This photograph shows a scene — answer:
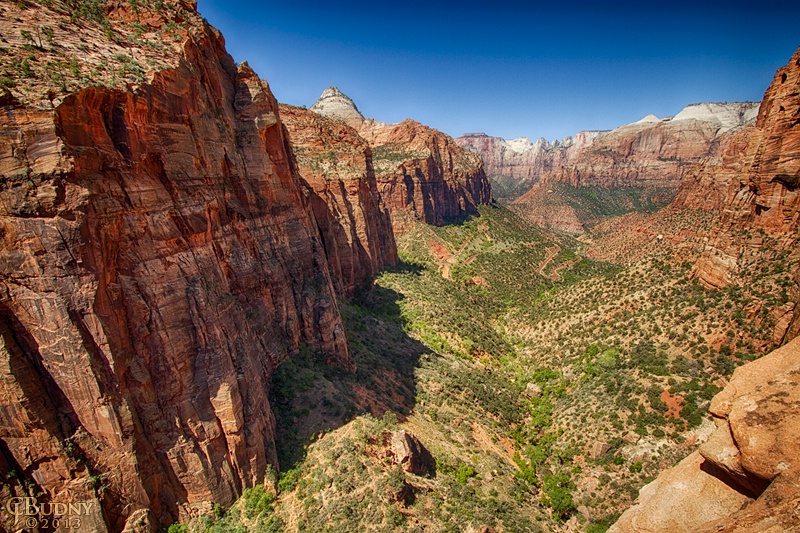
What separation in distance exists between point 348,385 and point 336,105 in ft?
451

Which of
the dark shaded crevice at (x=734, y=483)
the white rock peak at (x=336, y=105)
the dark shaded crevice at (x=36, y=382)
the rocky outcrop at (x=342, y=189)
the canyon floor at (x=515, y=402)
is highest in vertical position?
the white rock peak at (x=336, y=105)

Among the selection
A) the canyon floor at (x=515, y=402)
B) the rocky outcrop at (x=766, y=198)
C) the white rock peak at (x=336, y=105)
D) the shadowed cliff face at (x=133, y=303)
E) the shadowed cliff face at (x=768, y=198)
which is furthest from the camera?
the white rock peak at (x=336, y=105)

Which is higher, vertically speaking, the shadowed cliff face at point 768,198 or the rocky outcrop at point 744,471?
the shadowed cliff face at point 768,198

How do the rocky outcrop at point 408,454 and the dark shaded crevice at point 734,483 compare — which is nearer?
the dark shaded crevice at point 734,483

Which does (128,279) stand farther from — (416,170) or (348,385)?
(416,170)

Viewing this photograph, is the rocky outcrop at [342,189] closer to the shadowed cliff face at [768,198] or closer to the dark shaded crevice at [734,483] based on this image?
the dark shaded crevice at [734,483]

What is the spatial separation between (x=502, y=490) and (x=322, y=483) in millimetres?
15675

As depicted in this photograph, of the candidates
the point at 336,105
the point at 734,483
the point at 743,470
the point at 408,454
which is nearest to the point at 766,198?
the point at 734,483

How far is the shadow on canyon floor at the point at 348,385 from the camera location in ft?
91.3

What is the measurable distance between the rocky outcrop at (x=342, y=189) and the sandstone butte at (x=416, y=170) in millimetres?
23080

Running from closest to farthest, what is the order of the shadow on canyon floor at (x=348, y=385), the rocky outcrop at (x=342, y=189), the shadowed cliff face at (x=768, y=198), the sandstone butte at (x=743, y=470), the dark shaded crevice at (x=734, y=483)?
the sandstone butte at (x=743, y=470) → the dark shaded crevice at (x=734, y=483) → the shadow on canyon floor at (x=348, y=385) → the shadowed cliff face at (x=768, y=198) → the rocky outcrop at (x=342, y=189)

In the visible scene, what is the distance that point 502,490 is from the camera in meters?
30.5

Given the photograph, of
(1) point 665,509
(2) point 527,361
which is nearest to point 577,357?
(2) point 527,361

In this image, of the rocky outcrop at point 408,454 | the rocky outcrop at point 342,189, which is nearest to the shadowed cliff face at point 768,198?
the rocky outcrop at point 408,454
